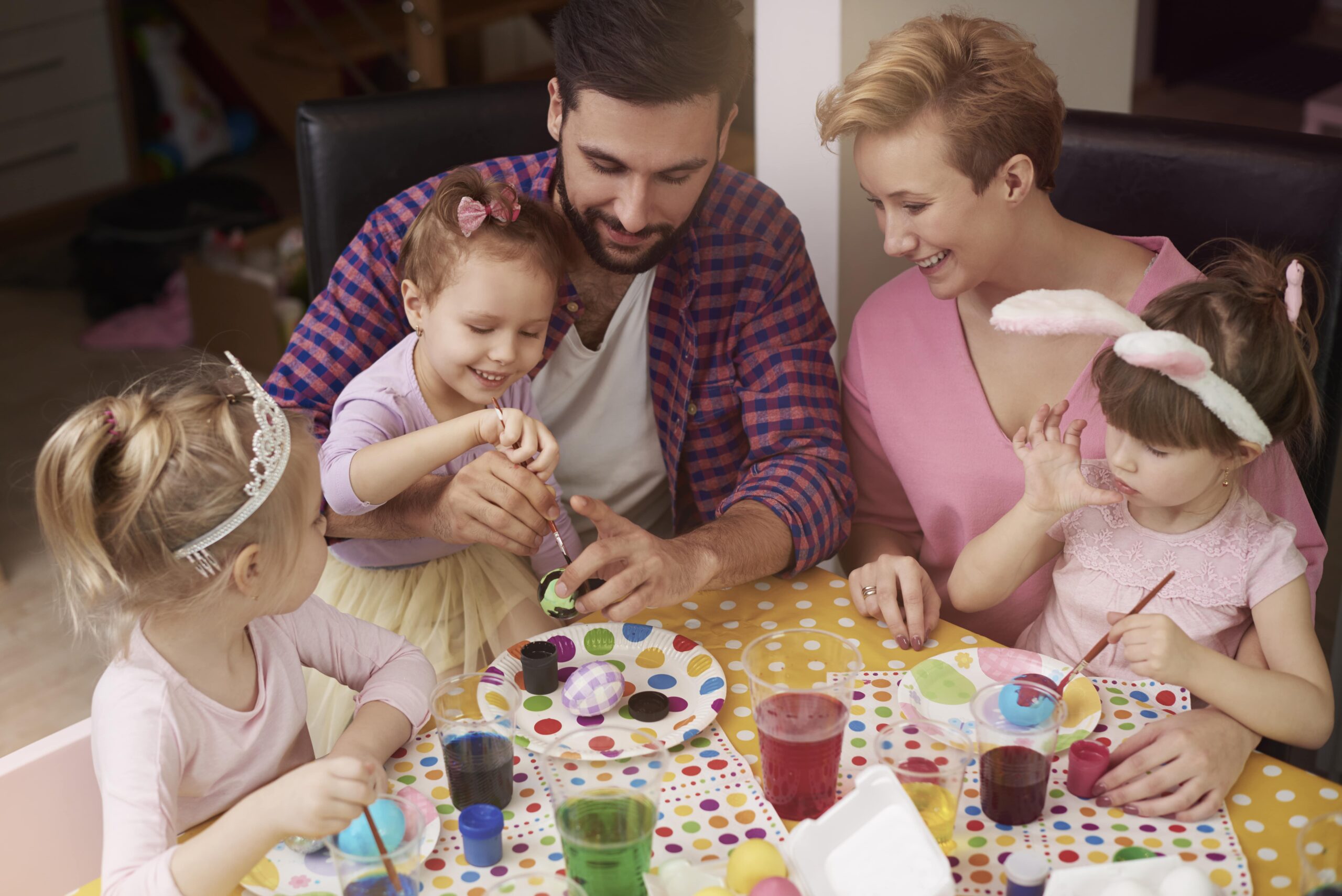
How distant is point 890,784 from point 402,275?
1050mm

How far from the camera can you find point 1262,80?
5656 mm

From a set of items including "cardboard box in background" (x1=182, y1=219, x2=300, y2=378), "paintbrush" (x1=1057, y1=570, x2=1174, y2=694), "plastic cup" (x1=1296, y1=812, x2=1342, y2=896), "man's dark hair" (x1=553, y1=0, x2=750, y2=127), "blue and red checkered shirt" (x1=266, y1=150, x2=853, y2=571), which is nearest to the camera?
"plastic cup" (x1=1296, y1=812, x2=1342, y2=896)

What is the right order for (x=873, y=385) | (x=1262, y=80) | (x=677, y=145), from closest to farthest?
(x=677, y=145) < (x=873, y=385) < (x=1262, y=80)

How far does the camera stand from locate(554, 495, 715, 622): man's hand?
1466 mm

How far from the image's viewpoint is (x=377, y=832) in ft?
3.55

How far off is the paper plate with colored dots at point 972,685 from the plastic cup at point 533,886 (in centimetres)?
41

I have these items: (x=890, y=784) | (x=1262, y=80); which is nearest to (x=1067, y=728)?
(x=890, y=784)

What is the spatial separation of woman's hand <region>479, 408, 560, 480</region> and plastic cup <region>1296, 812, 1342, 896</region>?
2.87 feet

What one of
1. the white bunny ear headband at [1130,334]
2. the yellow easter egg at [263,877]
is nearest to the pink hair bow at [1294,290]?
the white bunny ear headband at [1130,334]

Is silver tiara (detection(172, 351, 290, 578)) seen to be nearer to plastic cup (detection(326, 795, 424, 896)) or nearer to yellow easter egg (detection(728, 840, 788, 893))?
plastic cup (detection(326, 795, 424, 896))

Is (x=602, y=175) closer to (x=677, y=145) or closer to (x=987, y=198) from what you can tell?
(x=677, y=145)

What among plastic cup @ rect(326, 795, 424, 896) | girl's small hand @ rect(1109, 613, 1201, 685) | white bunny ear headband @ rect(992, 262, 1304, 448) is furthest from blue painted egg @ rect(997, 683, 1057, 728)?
plastic cup @ rect(326, 795, 424, 896)

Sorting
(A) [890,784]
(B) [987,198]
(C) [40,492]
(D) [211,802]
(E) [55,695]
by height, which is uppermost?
(B) [987,198]

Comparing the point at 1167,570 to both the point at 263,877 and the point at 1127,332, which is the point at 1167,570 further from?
the point at 263,877
